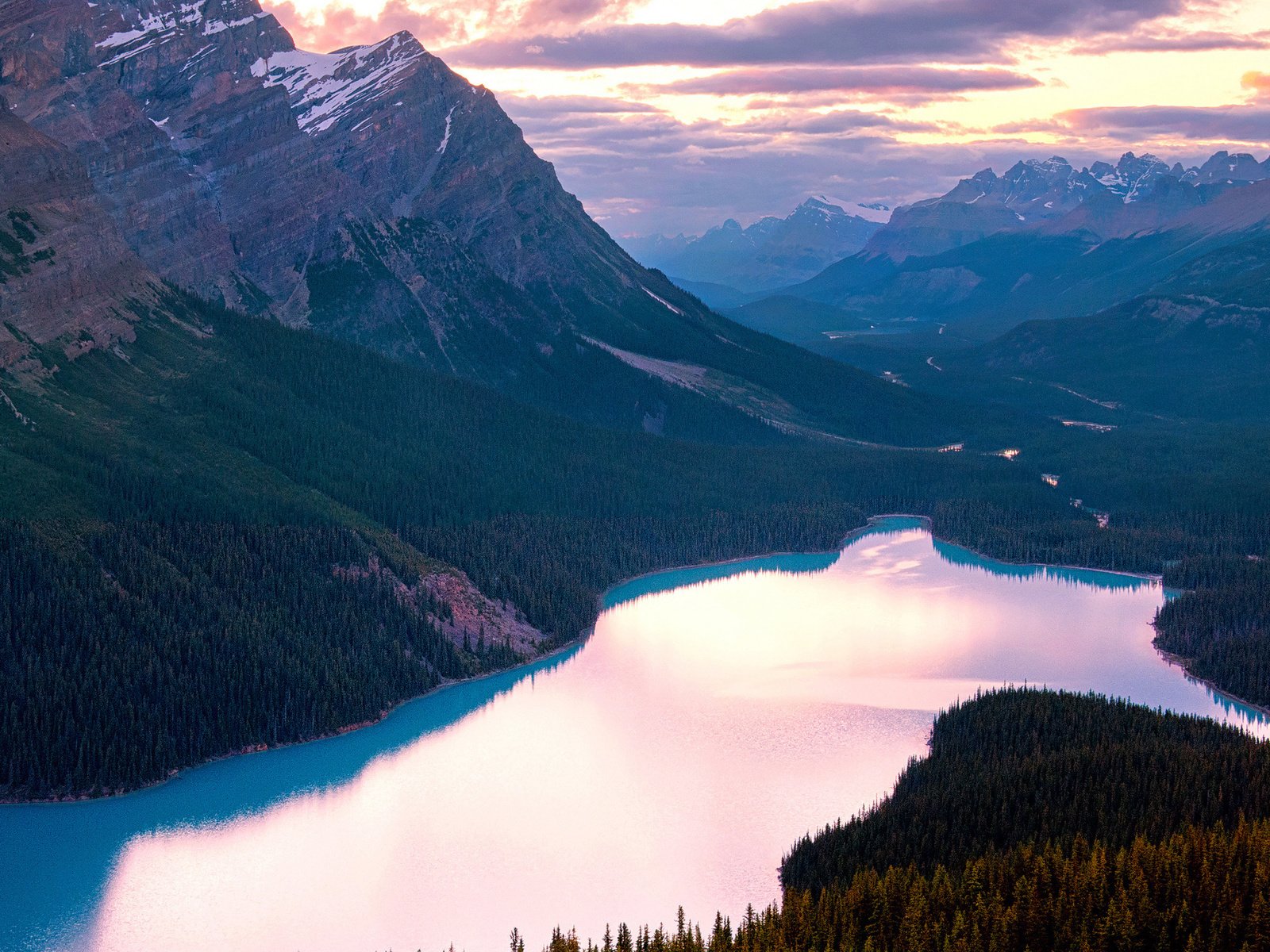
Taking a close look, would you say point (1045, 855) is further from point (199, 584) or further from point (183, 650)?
point (199, 584)

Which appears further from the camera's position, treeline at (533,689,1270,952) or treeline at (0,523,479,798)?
treeline at (0,523,479,798)

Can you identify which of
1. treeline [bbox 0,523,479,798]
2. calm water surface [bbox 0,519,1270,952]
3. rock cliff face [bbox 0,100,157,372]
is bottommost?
calm water surface [bbox 0,519,1270,952]

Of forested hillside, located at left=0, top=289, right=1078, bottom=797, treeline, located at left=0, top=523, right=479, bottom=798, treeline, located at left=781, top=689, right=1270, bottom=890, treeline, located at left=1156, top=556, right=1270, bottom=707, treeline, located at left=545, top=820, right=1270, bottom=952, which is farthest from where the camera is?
treeline, located at left=1156, top=556, right=1270, bottom=707

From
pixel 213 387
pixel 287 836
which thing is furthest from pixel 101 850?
pixel 213 387

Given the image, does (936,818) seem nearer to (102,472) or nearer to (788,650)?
(788,650)

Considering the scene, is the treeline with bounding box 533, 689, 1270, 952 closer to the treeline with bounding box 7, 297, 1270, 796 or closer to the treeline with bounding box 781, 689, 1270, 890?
the treeline with bounding box 781, 689, 1270, 890

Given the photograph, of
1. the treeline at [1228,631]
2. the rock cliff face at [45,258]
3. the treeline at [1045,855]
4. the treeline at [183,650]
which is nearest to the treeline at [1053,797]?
the treeline at [1045,855]

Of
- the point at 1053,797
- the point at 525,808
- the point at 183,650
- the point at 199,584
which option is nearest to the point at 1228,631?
the point at 1053,797

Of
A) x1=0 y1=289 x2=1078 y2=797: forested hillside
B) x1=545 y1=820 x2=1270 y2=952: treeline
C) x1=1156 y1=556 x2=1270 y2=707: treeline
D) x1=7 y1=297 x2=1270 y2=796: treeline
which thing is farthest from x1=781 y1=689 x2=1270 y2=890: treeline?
x1=0 y1=289 x2=1078 y2=797: forested hillside
